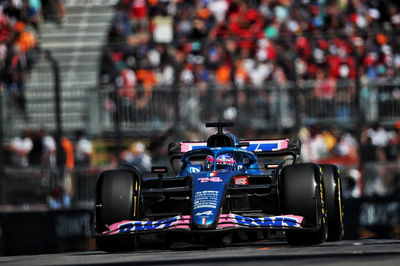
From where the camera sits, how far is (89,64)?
21109 mm

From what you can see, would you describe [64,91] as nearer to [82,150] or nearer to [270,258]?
[82,150]

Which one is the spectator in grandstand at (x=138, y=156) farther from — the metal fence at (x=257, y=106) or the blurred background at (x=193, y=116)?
the metal fence at (x=257, y=106)

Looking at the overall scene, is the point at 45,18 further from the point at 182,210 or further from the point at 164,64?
the point at 182,210

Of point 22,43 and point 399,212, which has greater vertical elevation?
point 22,43

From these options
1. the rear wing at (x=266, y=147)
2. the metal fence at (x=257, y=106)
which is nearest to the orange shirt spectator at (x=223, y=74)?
the metal fence at (x=257, y=106)

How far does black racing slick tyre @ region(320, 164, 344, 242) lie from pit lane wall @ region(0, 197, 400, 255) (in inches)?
195

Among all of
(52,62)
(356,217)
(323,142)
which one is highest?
(52,62)

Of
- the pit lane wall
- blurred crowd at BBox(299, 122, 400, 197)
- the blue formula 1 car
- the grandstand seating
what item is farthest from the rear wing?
the grandstand seating

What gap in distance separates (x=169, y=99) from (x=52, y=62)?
197 cm

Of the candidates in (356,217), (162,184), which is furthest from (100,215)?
(356,217)

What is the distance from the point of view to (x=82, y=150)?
17844 mm

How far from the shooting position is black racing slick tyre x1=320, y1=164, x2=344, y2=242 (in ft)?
36.4

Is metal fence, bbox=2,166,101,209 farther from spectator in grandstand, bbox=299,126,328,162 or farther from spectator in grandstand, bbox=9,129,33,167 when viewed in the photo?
spectator in grandstand, bbox=299,126,328,162

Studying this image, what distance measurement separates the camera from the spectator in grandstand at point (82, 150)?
17.6 m
